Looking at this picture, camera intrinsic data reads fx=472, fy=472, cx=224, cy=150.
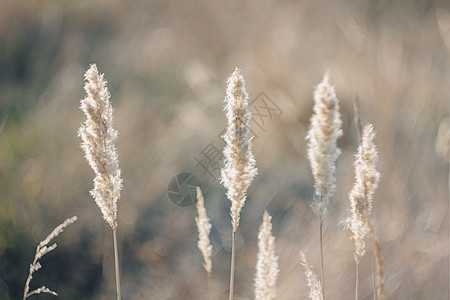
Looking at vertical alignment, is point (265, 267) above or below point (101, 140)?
below

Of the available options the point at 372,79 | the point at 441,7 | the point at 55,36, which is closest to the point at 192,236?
the point at 372,79

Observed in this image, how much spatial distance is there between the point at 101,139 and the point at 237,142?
0.30 metres

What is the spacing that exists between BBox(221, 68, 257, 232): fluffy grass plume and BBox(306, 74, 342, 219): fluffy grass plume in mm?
143

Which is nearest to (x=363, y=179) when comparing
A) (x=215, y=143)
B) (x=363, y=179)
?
(x=363, y=179)

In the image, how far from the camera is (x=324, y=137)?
0.92m

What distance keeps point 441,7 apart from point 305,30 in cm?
113

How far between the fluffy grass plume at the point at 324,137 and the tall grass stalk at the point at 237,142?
14 centimetres

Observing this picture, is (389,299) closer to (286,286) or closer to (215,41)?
(286,286)

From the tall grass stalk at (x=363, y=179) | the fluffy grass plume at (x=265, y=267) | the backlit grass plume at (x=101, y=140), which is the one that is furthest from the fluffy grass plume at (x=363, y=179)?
the backlit grass plume at (x=101, y=140)

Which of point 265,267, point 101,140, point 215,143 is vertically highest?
point 215,143

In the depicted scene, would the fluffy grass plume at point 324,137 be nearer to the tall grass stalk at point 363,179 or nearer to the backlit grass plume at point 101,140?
the tall grass stalk at point 363,179

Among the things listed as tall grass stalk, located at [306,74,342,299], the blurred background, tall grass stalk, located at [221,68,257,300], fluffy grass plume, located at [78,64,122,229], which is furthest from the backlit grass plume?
the blurred background

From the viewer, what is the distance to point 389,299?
1720 millimetres

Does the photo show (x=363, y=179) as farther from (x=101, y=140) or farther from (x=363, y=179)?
(x=101, y=140)
